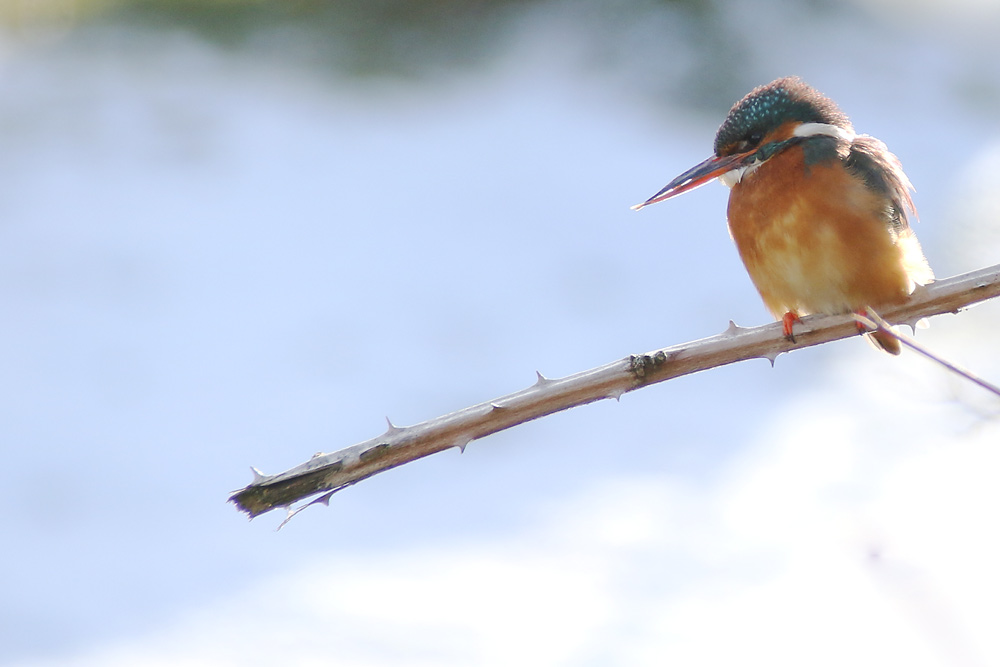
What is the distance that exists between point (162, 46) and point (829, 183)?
2542 mm

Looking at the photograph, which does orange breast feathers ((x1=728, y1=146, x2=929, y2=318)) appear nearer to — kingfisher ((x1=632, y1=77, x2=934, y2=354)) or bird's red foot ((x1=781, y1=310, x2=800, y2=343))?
kingfisher ((x1=632, y1=77, x2=934, y2=354))

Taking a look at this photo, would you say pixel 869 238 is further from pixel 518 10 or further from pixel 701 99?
pixel 518 10

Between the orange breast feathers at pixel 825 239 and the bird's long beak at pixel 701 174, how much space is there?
3cm

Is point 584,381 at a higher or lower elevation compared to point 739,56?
lower

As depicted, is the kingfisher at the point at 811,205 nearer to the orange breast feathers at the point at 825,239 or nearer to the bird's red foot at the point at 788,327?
the orange breast feathers at the point at 825,239

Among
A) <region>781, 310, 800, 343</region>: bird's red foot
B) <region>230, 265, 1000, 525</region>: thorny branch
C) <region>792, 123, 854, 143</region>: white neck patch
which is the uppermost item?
<region>792, 123, 854, 143</region>: white neck patch

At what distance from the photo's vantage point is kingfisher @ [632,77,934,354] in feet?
3.67

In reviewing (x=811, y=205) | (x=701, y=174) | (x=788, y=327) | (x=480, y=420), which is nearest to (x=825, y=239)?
(x=811, y=205)

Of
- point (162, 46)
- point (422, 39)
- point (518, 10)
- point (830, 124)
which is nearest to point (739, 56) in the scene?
point (518, 10)

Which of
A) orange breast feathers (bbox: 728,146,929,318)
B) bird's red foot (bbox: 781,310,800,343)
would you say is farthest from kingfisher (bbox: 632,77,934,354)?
bird's red foot (bbox: 781,310,800,343)

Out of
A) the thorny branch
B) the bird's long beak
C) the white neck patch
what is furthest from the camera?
the white neck patch

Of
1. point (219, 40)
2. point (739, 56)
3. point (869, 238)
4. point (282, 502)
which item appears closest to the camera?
point (282, 502)

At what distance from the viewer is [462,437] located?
694 mm

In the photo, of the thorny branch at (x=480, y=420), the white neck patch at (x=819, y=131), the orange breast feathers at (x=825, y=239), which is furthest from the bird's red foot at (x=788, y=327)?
the white neck patch at (x=819, y=131)
